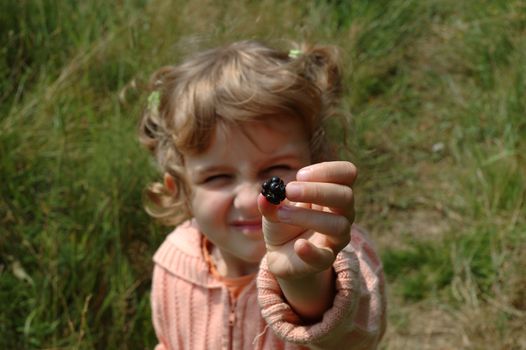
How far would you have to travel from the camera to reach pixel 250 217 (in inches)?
83.7

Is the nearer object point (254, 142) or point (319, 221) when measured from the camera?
point (319, 221)

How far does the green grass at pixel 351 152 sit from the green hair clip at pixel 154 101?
12.8 inches

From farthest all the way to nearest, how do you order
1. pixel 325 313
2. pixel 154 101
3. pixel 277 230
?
pixel 154 101, pixel 325 313, pixel 277 230

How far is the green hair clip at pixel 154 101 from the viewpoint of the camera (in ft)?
8.33

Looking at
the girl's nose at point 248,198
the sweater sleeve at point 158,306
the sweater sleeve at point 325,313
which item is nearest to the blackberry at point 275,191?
the sweater sleeve at point 325,313

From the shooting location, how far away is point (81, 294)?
9.62 ft

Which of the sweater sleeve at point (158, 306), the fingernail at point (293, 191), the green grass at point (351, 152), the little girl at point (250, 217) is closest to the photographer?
the fingernail at point (293, 191)

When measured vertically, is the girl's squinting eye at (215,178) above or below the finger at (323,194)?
below

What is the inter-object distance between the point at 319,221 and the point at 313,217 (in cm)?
1

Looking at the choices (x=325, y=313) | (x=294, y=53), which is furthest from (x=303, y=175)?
(x=294, y=53)

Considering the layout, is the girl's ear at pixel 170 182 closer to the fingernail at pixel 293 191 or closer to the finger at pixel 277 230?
the finger at pixel 277 230

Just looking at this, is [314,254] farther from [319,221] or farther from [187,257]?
[187,257]

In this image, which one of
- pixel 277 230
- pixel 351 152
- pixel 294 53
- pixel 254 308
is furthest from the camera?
pixel 351 152

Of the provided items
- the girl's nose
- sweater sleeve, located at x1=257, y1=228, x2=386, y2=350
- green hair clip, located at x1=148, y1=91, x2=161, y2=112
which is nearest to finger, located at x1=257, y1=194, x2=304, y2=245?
sweater sleeve, located at x1=257, y1=228, x2=386, y2=350
